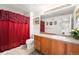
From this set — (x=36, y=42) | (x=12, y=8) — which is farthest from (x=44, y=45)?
(x=12, y=8)

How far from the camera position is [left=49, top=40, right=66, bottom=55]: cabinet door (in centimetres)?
168

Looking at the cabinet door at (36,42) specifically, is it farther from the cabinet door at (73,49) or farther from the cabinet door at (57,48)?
the cabinet door at (73,49)

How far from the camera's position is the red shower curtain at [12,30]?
1.74 metres

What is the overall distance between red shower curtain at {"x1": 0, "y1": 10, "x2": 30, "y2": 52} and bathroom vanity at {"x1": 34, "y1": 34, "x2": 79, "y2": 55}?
238 mm

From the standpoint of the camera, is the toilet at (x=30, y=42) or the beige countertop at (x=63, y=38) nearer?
the beige countertop at (x=63, y=38)

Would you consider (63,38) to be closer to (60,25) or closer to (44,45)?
(60,25)

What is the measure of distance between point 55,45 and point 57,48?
6 centimetres

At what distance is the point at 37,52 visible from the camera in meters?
1.83

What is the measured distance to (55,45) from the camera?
68.7 inches

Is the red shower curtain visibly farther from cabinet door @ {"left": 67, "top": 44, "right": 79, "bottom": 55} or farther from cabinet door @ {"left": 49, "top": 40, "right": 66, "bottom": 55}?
cabinet door @ {"left": 67, "top": 44, "right": 79, "bottom": 55}

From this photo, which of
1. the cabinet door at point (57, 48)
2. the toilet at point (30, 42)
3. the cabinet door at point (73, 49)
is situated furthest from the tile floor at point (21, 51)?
the cabinet door at point (73, 49)
